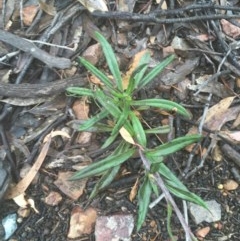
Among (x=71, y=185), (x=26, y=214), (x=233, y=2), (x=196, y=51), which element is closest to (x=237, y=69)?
(x=196, y=51)

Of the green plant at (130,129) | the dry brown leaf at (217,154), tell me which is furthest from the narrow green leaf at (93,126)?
the dry brown leaf at (217,154)

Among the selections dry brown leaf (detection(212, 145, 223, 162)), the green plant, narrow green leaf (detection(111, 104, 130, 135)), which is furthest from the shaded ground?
narrow green leaf (detection(111, 104, 130, 135))

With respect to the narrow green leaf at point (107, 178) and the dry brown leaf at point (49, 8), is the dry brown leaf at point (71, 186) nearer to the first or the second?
the narrow green leaf at point (107, 178)

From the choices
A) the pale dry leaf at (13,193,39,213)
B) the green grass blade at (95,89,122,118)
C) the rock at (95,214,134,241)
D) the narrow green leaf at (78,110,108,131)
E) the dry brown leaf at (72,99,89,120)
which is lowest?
the rock at (95,214,134,241)

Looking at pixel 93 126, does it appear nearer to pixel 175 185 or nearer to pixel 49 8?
pixel 175 185

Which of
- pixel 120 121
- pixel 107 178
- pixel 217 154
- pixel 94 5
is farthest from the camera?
pixel 94 5

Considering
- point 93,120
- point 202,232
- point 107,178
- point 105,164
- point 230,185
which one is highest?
point 93,120

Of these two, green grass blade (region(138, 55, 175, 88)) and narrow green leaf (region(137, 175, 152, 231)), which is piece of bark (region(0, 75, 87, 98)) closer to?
green grass blade (region(138, 55, 175, 88))

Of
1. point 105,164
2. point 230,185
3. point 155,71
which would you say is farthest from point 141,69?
point 230,185

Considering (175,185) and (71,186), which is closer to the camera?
(175,185)
